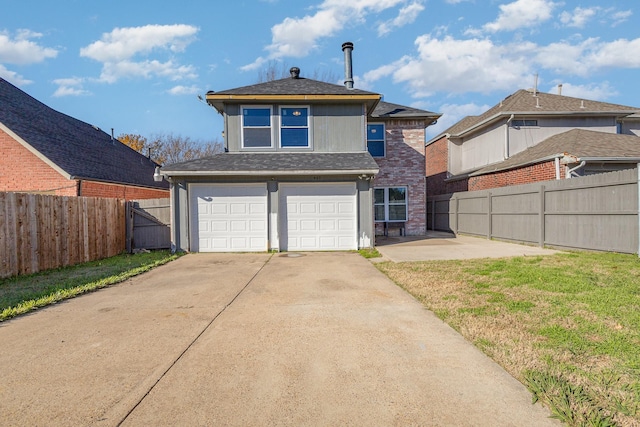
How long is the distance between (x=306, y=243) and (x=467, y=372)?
341 inches

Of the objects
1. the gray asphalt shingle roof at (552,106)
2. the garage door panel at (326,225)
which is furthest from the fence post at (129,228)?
the gray asphalt shingle roof at (552,106)

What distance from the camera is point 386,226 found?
16.1 metres

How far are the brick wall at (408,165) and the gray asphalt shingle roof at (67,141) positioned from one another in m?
12.6

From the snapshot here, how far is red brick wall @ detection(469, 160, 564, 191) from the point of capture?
1299cm

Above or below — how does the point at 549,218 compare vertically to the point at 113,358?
above

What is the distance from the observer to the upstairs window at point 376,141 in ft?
53.0

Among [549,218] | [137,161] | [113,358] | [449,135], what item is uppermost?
[449,135]

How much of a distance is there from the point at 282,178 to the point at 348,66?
6449 mm

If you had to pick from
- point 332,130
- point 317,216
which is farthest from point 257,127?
point 317,216

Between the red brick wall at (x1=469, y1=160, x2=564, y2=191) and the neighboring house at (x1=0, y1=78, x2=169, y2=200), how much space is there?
17.5 metres

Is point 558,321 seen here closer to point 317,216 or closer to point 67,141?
point 317,216

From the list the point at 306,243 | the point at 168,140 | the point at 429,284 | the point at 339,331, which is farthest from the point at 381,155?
the point at 168,140

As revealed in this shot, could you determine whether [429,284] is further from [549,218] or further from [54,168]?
[54,168]

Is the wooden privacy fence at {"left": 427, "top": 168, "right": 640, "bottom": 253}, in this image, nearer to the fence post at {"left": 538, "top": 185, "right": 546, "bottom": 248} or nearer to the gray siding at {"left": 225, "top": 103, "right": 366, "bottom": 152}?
the fence post at {"left": 538, "top": 185, "right": 546, "bottom": 248}
